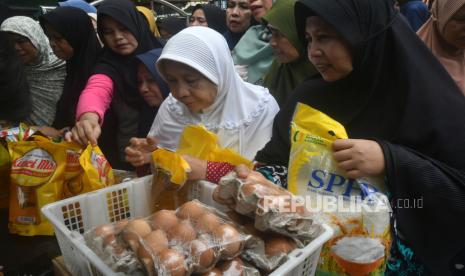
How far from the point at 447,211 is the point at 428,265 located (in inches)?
7.8

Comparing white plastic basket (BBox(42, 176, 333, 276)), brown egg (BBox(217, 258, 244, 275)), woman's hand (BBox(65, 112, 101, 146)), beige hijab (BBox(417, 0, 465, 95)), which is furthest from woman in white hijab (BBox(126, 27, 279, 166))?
beige hijab (BBox(417, 0, 465, 95))

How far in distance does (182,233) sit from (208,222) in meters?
0.07

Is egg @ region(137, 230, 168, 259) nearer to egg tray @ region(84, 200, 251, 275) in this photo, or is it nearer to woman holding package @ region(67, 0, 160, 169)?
egg tray @ region(84, 200, 251, 275)

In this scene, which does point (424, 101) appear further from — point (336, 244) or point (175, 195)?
point (175, 195)

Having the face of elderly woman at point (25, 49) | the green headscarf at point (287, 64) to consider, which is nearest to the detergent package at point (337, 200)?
the green headscarf at point (287, 64)

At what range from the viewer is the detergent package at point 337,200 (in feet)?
3.03

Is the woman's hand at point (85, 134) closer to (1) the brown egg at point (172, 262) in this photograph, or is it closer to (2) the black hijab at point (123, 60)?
(2) the black hijab at point (123, 60)

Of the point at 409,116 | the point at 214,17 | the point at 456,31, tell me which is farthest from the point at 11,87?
the point at 214,17

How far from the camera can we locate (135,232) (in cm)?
76

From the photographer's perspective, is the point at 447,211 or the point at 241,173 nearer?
the point at 241,173

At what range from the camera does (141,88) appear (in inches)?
83.2

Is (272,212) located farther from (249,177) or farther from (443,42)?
(443,42)

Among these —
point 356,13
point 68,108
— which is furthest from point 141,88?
point 356,13

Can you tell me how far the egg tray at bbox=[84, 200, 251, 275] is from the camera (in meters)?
0.70
